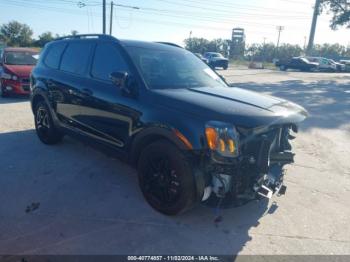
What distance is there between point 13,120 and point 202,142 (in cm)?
614

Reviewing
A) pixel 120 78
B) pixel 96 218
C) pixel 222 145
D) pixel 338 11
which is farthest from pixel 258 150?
pixel 338 11

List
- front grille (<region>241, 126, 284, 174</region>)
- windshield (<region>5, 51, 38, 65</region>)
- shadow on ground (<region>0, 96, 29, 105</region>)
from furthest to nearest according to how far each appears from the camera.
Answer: windshield (<region>5, 51, 38, 65</region>) < shadow on ground (<region>0, 96, 29, 105</region>) < front grille (<region>241, 126, 284, 174</region>)

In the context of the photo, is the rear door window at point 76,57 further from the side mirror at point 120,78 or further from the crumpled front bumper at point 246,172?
the crumpled front bumper at point 246,172

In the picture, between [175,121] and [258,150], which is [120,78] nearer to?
[175,121]

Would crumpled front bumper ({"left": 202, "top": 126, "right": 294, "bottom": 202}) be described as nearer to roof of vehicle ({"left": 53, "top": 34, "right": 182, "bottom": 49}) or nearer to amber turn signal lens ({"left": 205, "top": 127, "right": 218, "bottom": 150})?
amber turn signal lens ({"left": 205, "top": 127, "right": 218, "bottom": 150})

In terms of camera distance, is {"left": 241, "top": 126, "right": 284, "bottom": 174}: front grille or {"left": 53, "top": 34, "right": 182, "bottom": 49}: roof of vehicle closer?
{"left": 241, "top": 126, "right": 284, "bottom": 174}: front grille

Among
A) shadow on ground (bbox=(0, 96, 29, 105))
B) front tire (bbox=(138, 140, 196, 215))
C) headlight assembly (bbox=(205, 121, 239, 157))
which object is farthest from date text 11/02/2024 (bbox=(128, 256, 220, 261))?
shadow on ground (bbox=(0, 96, 29, 105))

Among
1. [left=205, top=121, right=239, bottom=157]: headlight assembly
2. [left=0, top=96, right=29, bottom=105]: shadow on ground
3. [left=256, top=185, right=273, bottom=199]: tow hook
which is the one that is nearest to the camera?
[left=205, top=121, right=239, bottom=157]: headlight assembly

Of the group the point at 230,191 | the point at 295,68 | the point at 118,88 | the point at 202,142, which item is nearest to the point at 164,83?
the point at 118,88

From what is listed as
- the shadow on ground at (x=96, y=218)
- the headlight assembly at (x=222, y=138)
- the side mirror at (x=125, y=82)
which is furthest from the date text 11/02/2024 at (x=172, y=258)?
the side mirror at (x=125, y=82)

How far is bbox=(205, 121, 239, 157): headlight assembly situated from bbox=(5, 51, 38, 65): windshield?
961 centimetres

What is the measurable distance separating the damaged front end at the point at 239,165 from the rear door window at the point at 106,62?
Answer: 5.40 ft

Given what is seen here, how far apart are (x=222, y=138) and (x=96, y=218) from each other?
1632 mm

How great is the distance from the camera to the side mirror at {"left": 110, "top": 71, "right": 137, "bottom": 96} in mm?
3691
